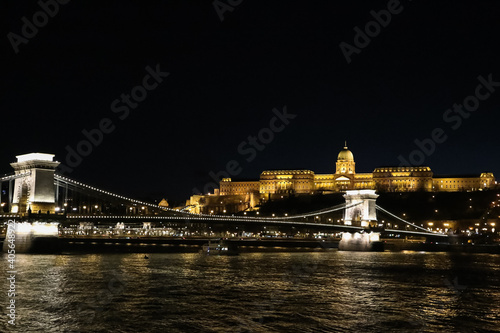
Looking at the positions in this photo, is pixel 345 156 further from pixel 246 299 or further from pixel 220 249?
pixel 246 299

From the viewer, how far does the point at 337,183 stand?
477 feet

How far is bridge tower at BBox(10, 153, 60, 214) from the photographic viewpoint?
4300cm

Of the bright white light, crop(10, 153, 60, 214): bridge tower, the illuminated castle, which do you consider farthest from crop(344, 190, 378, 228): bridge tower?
the illuminated castle

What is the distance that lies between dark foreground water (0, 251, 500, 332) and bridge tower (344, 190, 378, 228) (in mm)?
28795

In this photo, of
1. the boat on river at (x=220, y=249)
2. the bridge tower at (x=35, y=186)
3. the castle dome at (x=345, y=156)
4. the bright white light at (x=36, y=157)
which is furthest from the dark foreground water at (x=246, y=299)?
the castle dome at (x=345, y=156)

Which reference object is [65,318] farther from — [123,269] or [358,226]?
[358,226]

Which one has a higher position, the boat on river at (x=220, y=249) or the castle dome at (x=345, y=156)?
the castle dome at (x=345, y=156)

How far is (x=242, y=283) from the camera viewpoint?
92.4ft

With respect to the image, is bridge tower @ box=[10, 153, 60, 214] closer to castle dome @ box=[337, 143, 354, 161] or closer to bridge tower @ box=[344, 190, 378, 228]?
bridge tower @ box=[344, 190, 378, 228]

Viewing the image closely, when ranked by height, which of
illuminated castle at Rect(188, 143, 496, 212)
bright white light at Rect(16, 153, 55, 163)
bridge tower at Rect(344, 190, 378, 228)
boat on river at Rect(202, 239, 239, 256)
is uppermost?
illuminated castle at Rect(188, 143, 496, 212)

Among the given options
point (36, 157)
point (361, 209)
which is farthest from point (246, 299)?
point (361, 209)

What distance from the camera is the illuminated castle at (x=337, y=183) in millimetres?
137375

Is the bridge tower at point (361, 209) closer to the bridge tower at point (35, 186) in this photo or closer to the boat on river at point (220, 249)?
the boat on river at point (220, 249)

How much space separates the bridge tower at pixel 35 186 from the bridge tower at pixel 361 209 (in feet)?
107
